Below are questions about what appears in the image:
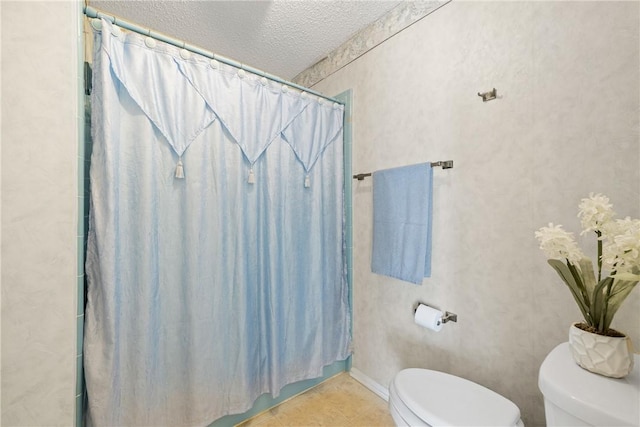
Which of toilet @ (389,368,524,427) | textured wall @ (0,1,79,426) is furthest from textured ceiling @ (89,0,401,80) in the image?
toilet @ (389,368,524,427)

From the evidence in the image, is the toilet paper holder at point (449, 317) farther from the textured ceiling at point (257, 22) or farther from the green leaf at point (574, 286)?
the textured ceiling at point (257, 22)

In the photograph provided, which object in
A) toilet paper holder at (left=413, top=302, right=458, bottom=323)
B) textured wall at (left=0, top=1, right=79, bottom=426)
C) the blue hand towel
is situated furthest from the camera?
the blue hand towel

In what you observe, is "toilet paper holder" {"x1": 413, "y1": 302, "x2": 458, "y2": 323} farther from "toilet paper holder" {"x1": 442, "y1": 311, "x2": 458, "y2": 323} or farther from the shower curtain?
the shower curtain

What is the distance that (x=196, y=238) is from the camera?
1.23m

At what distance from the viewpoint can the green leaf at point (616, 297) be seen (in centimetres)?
62

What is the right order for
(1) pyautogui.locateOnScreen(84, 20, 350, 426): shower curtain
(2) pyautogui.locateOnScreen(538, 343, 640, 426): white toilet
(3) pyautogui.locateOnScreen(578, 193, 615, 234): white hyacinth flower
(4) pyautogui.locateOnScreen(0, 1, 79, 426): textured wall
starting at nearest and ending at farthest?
(2) pyautogui.locateOnScreen(538, 343, 640, 426): white toilet < (3) pyautogui.locateOnScreen(578, 193, 615, 234): white hyacinth flower < (4) pyautogui.locateOnScreen(0, 1, 79, 426): textured wall < (1) pyautogui.locateOnScreen(84, 20, 350, 426): shower curtain

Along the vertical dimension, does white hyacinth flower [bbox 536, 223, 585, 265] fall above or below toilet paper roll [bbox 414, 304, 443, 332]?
above

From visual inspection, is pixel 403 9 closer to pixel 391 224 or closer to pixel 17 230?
pixel 391 224

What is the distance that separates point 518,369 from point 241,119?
1.75m

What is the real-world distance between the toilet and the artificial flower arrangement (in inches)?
17.1

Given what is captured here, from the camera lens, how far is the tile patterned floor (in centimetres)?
142

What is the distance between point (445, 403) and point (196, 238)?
4.12 ft

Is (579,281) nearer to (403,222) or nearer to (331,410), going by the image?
(403,222)

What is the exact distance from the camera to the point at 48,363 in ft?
2.75
